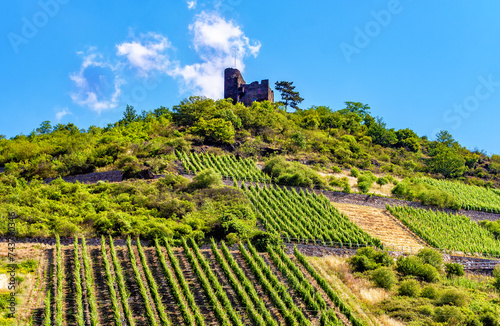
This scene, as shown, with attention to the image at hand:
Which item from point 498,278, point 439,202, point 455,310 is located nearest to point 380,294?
point 455,310

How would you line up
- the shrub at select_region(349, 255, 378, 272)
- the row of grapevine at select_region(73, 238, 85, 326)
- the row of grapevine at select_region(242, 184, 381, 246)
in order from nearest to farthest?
1. the row of grapevine at select_region(73, 238, 85, 326)
2. the shrub at select_region(349, 255, 378, 272)
3. the row of grapevine at select_region(242, 184, 381, 246)

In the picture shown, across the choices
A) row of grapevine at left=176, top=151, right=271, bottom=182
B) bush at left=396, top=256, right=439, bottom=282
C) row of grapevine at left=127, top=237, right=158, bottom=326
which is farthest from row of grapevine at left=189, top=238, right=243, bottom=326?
row of grapevine at left=176, top=151, right=271, bottom=182

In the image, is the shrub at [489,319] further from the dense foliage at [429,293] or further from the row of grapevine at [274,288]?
the row of grapevine at [274,288]

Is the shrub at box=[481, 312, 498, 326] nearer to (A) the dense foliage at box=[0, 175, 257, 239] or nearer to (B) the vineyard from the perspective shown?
(A) the dense foliage at box=[0, 175, 257, 239]

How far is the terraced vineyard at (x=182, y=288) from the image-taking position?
51.2 ft

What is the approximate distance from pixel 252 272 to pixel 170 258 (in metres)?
3.92

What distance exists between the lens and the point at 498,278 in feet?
71.2

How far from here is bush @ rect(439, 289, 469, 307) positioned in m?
17.8

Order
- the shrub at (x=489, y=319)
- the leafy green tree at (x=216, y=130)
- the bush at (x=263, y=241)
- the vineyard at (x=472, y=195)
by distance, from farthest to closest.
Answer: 1. the leafy green tree at (x=216, y=130)
2. the vineyard at (x=472, y=195)
3. the bush at (x=263, y=241)
4. the shrub at (x=489, y=319)

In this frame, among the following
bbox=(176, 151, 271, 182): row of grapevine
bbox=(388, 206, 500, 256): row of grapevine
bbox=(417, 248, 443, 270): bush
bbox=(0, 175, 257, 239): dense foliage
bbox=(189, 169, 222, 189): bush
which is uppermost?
bbox=(176, 151, 271, 182): row of grapevine

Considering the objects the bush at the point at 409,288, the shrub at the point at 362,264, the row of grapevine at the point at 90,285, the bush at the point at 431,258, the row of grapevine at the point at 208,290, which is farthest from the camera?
the bush at the point at 431,258

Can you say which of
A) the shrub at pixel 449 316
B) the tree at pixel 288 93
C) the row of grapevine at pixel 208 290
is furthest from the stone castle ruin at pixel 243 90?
the shrub at pixel 449 316

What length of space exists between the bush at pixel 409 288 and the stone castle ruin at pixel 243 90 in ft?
153

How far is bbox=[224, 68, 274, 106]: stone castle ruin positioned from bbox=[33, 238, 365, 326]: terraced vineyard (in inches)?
1763
